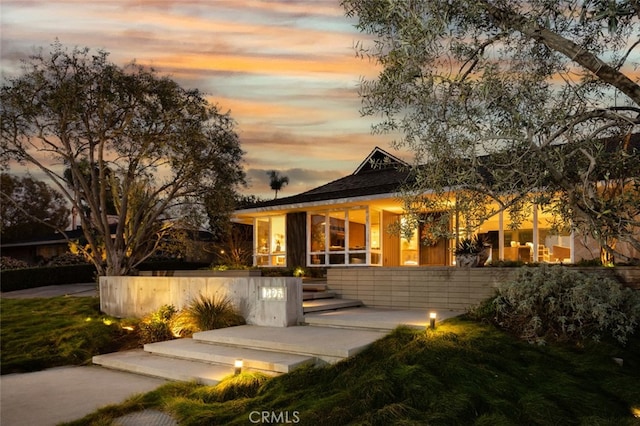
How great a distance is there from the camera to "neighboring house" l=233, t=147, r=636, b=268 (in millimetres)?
14328

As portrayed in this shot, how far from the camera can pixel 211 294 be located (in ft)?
32.2

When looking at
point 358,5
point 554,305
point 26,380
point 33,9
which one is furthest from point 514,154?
point 33,9

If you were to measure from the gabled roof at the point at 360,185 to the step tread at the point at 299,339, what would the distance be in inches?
249

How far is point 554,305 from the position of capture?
23.6ft

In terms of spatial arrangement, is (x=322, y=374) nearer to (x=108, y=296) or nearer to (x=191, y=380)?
(x=191, y=380)

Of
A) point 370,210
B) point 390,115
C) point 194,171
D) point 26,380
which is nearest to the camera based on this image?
point 390,115

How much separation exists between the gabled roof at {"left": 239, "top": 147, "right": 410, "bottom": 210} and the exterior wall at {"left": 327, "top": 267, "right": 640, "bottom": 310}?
10.5ft

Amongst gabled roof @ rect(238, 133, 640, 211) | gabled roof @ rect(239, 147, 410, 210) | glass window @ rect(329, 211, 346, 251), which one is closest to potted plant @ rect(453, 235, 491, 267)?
gabled roof @ rect(238, 133, 640, 211)

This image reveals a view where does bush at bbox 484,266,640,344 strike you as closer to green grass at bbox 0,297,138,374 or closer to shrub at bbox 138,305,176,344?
shrub at bbox 138,305,176,344

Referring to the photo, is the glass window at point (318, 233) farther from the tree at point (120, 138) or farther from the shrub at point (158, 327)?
the shrub at point (158, 327)

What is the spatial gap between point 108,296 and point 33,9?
648 cm

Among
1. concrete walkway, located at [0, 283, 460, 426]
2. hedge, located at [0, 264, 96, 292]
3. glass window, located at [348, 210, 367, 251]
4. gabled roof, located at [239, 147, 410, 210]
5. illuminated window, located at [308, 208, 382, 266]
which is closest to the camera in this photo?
concrete walkway, located at [0, 283, 460, 426]

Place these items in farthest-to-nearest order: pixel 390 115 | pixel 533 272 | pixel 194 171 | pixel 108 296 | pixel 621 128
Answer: pixel 194 171, pixel 108 296, pixel 533 272, pixel 390 115, pixel 621 128

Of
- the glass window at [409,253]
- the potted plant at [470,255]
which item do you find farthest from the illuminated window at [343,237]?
the potted plant at [470,255]
